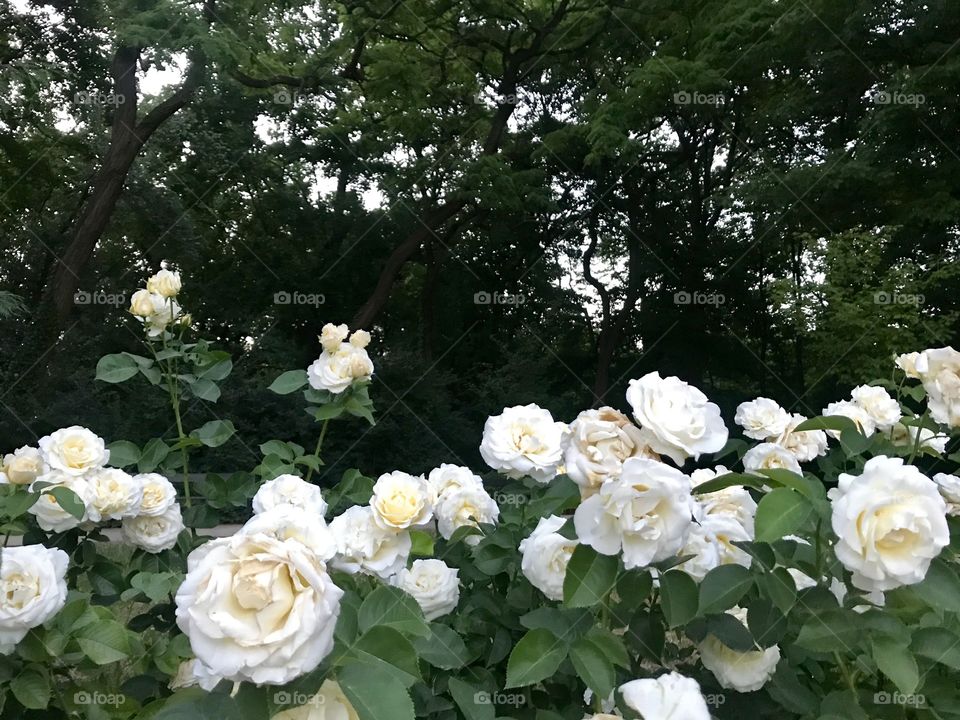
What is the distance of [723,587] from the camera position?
0.88 m

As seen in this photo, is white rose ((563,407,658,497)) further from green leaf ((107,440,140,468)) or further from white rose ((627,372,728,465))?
green leaf ((107,440,140,468))

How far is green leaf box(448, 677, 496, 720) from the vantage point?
91cm

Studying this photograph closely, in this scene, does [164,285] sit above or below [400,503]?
above

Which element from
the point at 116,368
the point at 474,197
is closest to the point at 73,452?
the point at 116,368

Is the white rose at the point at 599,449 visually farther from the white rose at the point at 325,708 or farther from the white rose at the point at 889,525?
the white rose at the point at 325,708

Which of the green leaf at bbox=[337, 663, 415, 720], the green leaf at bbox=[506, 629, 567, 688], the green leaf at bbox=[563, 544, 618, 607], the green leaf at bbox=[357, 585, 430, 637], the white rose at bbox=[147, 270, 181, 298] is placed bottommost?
the green leaf at bbox=[506, 629, 567, 688]

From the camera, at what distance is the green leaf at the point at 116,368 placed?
181 cm

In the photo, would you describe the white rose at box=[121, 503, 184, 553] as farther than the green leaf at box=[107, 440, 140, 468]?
No

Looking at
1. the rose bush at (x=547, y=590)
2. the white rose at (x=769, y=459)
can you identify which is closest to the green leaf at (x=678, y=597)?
the rose bush at (x=547, y=590)

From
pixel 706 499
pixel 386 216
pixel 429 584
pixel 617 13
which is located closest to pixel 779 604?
pixel 706 499

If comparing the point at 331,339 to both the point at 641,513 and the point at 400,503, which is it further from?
the point at 641,513

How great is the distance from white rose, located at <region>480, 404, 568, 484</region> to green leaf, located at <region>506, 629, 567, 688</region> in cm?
40

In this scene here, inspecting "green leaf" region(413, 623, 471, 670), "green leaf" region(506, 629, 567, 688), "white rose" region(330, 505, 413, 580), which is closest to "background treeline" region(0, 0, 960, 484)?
"white rose" region(330, 505, 413, 580)

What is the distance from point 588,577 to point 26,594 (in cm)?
76
